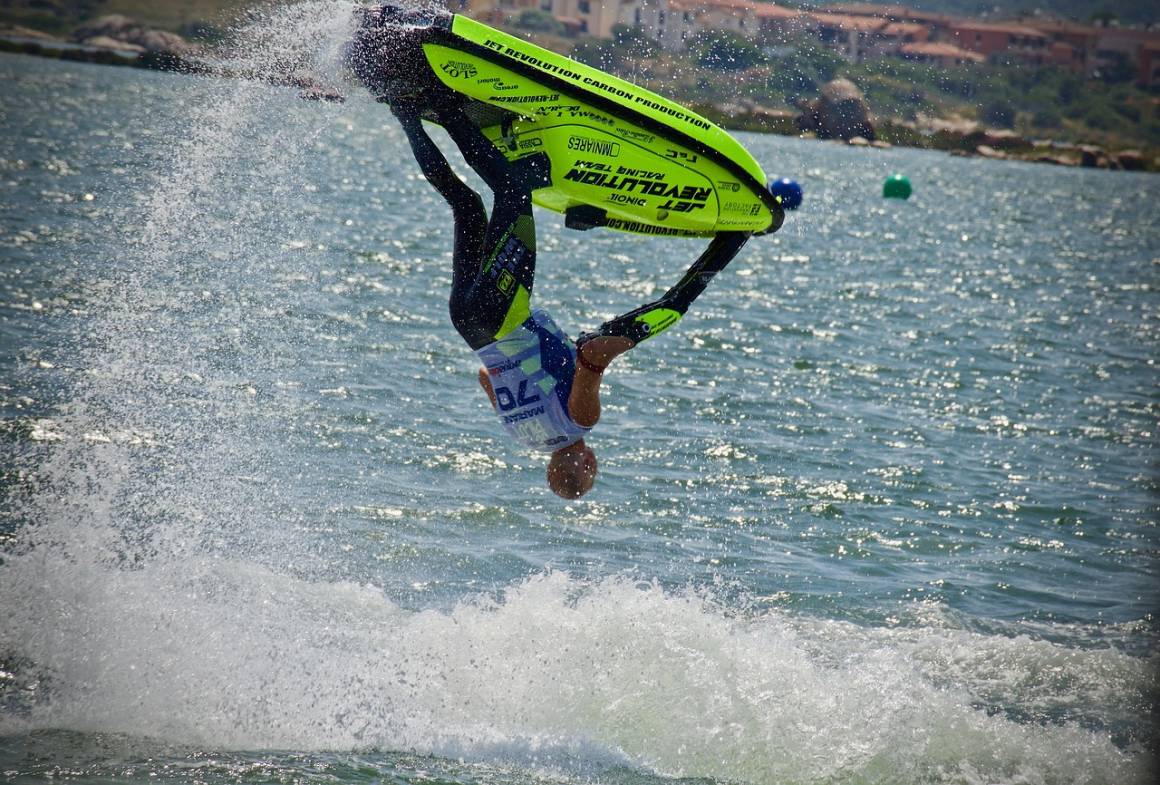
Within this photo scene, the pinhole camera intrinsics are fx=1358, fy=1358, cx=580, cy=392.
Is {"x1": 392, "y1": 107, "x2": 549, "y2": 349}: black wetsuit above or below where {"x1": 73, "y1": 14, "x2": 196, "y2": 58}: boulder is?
below

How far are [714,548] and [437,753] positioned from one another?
3960mm

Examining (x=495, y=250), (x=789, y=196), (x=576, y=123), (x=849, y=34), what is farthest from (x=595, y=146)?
(x=849, y=34)

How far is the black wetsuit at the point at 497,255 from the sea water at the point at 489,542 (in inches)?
42.4

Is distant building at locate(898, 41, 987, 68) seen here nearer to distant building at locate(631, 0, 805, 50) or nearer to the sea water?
distant building at locate(631, 0, 805, 50)

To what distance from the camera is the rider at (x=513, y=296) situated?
7625mm

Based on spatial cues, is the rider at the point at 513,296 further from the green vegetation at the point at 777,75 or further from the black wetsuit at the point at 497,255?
the green vegetation at the point at 777,75

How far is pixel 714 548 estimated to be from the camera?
10445 millimetres

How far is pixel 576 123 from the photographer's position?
770 cm

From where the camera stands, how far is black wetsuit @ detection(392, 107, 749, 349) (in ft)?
25.0

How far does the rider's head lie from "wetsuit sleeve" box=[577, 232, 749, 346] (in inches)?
30.6

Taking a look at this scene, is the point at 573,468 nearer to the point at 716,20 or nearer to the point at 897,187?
the point at 716,20

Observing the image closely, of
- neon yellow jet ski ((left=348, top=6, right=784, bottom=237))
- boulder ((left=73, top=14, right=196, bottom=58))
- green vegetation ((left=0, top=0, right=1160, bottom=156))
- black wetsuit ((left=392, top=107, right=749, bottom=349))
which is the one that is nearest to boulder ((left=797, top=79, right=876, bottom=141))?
green vegetation ((left=0, top=0, right=1160, bottom=156))

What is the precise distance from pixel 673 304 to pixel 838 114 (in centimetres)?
368

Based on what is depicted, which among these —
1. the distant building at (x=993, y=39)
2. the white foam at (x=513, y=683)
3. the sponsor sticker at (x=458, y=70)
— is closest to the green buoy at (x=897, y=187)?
the distant building at (x=993, y=39)
